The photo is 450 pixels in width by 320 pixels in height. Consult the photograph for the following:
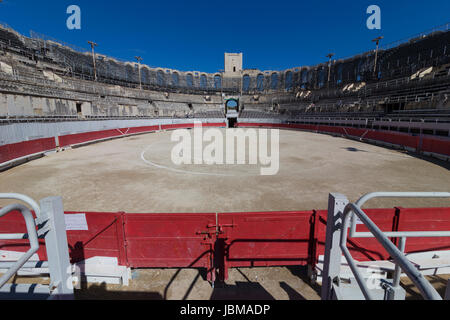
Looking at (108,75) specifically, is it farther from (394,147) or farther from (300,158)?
(394,147)

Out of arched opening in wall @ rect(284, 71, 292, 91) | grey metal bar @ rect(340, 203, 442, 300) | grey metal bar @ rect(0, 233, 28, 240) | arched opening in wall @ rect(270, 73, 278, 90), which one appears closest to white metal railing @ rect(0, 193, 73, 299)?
grey metal bar @ rect(0, 233, 28, 240)

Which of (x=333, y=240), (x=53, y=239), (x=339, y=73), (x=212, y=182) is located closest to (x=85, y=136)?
(x=212, y=182)

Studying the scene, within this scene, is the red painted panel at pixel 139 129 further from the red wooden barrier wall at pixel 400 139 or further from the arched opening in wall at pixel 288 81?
the arched opening in wall at pixel 288 81

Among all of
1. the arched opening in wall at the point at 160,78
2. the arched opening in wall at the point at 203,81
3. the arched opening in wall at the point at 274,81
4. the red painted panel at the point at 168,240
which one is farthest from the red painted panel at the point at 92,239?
the arched opening in wall at the point at 203,81

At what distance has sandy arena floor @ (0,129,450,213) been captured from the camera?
305 inches

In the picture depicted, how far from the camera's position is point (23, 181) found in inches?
403

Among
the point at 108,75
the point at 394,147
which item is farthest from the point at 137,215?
the point at 108,75

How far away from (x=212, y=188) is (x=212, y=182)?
2.66 feet

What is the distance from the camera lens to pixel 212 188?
30.6ft

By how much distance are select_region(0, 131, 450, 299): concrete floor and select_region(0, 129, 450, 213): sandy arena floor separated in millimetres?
37

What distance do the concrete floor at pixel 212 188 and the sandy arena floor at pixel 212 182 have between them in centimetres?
4

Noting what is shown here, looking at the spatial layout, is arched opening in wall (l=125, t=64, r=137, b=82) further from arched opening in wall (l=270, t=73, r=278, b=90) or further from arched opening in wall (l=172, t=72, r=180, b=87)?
arched opening in wall (l=270, t=73, r=278, b=90)

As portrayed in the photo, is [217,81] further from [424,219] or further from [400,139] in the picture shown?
[424,219]
